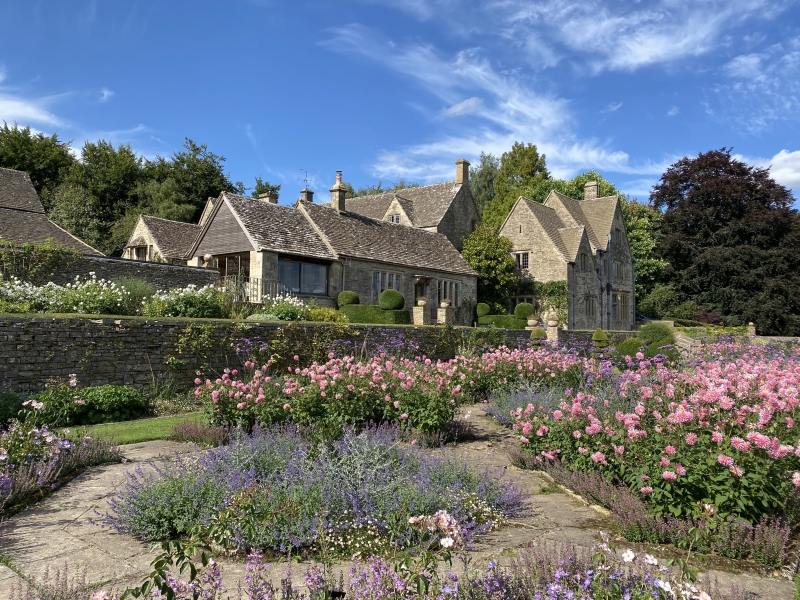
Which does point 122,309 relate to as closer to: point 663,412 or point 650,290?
point 663,412

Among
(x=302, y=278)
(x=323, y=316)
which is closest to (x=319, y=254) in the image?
(x=302, y=278)

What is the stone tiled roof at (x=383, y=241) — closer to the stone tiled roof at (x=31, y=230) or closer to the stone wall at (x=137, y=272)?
the stone wall at (x=137, y=272)

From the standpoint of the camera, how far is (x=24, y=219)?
83.4 ft

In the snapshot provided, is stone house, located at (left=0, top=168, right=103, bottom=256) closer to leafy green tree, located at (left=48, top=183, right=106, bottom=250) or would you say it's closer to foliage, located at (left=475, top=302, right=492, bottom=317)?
leafy green tree, located at (left=48, top=183, right=106, bottom=250)

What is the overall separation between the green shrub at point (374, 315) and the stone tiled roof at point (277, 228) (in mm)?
2791

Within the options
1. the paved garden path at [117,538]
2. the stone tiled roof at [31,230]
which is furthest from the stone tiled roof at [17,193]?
the paved garden path at [117,538]

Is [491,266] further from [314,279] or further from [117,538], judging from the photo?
[117,538]

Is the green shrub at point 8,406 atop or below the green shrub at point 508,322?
below

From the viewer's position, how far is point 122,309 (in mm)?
16391

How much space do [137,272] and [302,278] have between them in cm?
666

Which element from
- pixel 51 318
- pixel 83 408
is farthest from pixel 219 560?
pixel 51 318

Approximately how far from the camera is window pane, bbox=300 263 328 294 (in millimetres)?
25359

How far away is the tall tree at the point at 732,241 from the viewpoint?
4197 centimetres

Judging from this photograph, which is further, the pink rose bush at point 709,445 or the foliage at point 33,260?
the foliage at point 33,260
